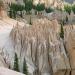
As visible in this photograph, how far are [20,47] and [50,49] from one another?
2.02m

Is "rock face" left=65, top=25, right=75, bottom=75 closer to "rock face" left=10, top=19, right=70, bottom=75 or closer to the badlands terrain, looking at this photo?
the badlands terrain

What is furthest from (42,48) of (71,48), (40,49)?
(71,48)

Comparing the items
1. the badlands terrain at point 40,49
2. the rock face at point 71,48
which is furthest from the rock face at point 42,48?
the rock face at point 71,48

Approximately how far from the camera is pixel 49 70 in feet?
68.3

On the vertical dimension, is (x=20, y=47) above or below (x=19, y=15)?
above

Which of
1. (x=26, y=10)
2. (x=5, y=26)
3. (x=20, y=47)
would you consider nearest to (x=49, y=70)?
(x=20, y=47)

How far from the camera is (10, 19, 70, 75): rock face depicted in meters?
20.3

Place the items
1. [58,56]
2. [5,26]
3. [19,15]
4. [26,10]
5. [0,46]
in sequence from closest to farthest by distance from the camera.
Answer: [58,56] → [0,46] → [5,26] → [19,15] → [26,10]

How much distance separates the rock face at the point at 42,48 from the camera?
20.3 metres

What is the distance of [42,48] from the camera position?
71.6 feet

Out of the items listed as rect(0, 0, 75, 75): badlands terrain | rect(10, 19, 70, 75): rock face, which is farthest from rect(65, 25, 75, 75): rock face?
rect(10, 19, 70, 75): rock face

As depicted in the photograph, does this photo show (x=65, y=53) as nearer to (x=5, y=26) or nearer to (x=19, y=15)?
(x=5, y=26)

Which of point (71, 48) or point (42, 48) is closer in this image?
Answer: point (71, 48)

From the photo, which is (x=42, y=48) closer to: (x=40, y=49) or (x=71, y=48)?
(x=40, y=49)
